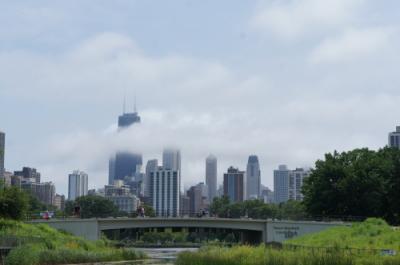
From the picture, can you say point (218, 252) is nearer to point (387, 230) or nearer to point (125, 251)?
point (125, 251)

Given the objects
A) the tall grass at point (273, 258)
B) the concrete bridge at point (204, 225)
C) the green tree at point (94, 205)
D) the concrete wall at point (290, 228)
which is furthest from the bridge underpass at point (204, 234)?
the tall grass at point (273, 258)

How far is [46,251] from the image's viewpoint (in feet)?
163

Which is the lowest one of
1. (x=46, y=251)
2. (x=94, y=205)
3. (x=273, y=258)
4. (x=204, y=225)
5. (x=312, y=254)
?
(x=46, y=251)

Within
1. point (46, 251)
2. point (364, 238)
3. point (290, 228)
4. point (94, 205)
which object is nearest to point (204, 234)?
point (94, 205)

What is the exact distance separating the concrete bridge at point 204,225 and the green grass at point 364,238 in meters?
23.7

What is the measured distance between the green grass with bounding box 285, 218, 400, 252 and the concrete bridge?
23741 mm

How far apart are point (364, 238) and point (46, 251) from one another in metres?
28.3

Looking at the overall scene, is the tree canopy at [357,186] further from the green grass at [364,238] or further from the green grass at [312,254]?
the green grass at [312,254]

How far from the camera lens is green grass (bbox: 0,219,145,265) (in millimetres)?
43062

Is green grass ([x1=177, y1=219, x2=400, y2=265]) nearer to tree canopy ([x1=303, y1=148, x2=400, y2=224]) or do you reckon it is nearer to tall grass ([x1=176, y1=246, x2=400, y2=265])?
tall grass ([x1=176, y1=246, x2=400, y2=265])

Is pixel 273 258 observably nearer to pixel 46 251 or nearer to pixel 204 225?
pixel 46 251

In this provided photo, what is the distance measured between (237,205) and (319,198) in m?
81.9

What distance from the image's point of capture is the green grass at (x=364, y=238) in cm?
5738

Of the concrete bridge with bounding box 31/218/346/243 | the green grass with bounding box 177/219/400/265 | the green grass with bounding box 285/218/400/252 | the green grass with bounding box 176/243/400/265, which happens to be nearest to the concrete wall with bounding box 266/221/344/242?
the concrete bridge with bounding box 31/218/346/243
